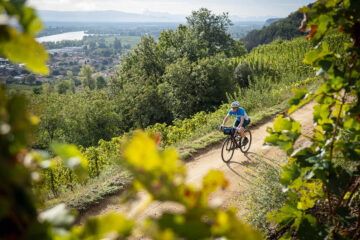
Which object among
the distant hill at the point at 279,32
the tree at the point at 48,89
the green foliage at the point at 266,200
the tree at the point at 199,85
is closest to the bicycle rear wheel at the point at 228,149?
the green foliage at the point at 266,200

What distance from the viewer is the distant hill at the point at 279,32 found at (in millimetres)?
103938

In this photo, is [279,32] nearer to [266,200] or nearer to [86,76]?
[86,76]

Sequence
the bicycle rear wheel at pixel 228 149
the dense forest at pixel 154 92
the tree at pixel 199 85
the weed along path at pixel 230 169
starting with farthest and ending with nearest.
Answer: the dense forest at pixel 154 92 < the tree at pixel 199 85 < the bicycle rear wheel at pixel 228 149 < the weed along path at pixel 230 169

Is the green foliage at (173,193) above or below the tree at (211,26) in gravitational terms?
below

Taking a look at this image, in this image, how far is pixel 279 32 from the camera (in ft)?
359

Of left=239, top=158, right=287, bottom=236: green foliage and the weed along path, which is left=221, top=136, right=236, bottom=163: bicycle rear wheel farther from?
left=239, top=158, right=287, bottom=236: green foliage

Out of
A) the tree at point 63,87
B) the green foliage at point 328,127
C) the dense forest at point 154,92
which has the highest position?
the green foliage at point 328,127

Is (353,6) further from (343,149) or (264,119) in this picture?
(264,119)

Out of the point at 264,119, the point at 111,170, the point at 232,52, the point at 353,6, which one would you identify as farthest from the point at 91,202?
the point at 232,52

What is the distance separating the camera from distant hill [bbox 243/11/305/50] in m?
104

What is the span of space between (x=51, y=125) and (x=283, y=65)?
2401 cm

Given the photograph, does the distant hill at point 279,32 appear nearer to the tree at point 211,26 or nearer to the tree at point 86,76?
the tree at point 86,76

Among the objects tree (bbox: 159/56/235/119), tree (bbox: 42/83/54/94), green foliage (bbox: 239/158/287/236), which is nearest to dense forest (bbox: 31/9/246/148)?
tree (bbox: 159/56/235/119)

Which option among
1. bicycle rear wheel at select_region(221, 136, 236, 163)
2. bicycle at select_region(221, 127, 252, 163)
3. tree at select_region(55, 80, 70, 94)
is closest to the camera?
bicycle at select_region(221, 127, 252, 163)
